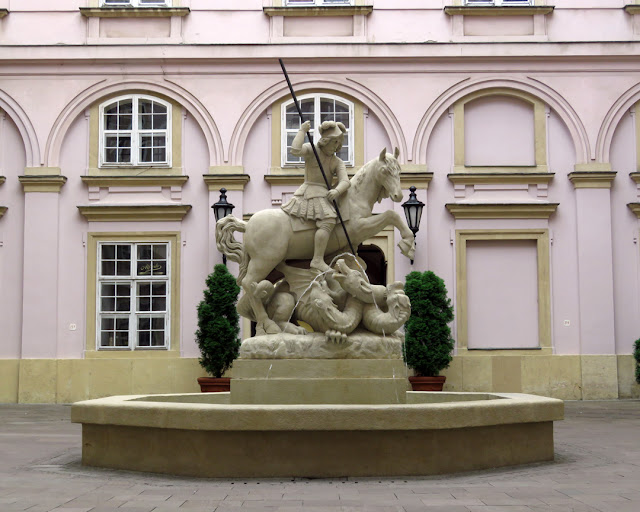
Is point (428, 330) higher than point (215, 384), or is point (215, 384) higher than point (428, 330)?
point (428, 330)

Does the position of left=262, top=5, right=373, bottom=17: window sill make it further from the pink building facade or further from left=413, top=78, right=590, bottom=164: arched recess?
left=413, top=78, right=590, bottom=164: arched recess

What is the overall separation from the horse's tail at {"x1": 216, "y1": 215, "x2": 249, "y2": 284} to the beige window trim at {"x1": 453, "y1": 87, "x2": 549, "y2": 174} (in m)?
9.95

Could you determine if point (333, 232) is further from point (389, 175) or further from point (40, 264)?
point (40, 264)

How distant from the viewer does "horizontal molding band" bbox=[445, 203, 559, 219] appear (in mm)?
18969

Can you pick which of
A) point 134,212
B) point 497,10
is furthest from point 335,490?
point 497,10

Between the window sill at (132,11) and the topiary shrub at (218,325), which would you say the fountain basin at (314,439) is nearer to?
the topiary shrub at (218,325)

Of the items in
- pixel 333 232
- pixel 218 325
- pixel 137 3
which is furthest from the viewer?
pixel 137 3

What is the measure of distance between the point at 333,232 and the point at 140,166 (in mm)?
10425

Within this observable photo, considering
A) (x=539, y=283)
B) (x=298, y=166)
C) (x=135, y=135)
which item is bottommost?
(x=539, y=283)

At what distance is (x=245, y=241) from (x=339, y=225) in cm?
103

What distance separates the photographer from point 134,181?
19312 mm


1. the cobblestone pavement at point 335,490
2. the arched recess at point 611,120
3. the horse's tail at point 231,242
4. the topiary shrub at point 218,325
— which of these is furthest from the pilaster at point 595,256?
the horse's tail at point 231,242

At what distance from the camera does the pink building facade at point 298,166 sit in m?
18.9

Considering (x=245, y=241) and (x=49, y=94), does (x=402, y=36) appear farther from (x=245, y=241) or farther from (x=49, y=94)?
(x=245, y=241)
